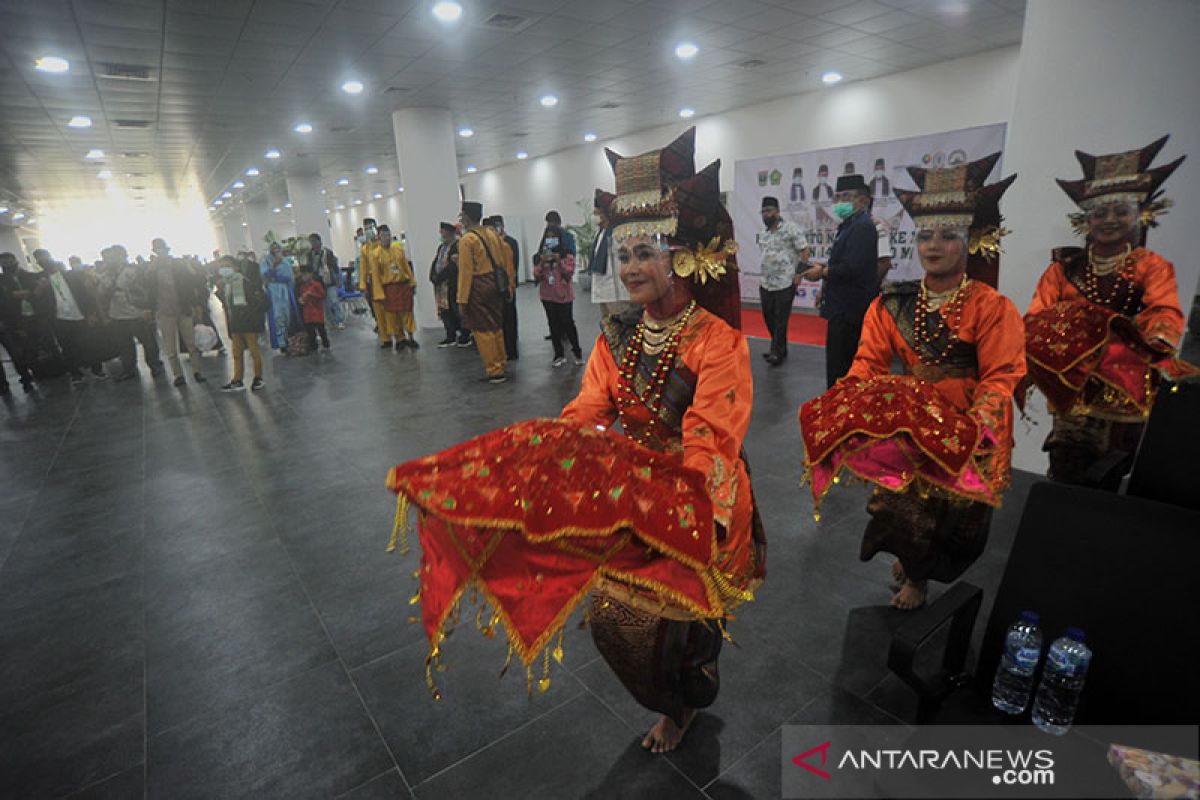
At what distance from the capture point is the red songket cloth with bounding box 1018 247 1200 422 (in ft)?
8.11

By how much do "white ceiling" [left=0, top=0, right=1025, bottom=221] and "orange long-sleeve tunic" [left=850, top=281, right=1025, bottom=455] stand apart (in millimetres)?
5026

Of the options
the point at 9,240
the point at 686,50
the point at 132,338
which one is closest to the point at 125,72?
the point at 132,338

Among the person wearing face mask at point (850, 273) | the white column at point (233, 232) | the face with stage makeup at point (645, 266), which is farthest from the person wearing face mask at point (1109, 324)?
the white column at point (233, 232)

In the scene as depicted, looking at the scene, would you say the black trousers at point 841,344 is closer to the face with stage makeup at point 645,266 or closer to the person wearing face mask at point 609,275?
the person wearing face mask at point 609,275

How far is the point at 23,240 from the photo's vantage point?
2572cm

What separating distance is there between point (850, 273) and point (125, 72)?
8.13 m

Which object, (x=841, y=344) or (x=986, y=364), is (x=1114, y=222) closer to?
(x=986, y=364)

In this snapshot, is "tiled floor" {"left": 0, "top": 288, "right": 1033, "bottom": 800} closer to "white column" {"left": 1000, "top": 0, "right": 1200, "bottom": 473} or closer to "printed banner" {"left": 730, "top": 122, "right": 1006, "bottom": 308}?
"white column" {"left": 1000, "top": 0, "right": 1200, "bottom": 473}

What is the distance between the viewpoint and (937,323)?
211 centimetres

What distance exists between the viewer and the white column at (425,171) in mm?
9438

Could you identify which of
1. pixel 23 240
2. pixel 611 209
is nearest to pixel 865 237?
pixel 611 209

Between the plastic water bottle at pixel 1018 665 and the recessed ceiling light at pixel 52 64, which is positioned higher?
the recessed ceiling light at pixel 52 64

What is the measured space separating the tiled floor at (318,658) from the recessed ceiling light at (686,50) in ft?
17.0

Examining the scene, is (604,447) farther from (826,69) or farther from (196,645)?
(826,69)
